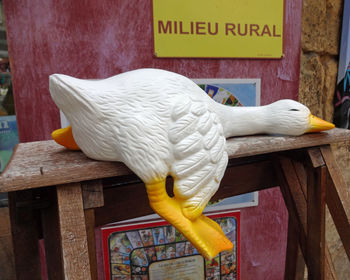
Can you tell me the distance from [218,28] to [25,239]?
866 millimetres

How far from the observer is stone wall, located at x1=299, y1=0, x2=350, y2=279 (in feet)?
3.63

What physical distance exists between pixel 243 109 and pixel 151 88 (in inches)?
11.4

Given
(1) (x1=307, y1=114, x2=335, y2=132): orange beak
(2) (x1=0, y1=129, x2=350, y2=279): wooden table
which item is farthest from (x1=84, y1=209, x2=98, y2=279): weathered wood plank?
(1) (x1=307, y1=114, x2=335, y2=132): orange beak

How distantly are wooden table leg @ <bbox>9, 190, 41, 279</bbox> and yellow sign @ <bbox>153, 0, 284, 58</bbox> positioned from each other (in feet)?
1.99

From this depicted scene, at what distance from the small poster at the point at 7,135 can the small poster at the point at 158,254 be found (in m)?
0.42

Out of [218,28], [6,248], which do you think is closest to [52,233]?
[6,248]

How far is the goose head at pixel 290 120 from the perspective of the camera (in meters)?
0.67

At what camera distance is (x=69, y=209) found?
0.47 m

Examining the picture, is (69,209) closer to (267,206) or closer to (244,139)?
(244,139)

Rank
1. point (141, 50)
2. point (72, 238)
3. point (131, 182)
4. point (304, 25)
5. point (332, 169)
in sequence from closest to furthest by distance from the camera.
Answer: point (72, 238), point (131, 182), point (332, 169), point (141, 50), point (304, 25)

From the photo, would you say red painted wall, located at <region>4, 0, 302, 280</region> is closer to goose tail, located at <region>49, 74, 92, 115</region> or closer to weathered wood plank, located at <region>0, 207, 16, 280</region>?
weathered wood plank, located at <region>0, 207, 16, 280</region>

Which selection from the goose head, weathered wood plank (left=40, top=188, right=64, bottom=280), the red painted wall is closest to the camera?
weathered wood plank (left=40, top=188, right=64, bottom=280)

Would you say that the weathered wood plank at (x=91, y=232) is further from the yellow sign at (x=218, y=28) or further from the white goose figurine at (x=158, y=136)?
the yellow sign at (x=218, y=28)

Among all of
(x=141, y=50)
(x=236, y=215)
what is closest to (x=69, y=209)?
(x=141, y=50)
